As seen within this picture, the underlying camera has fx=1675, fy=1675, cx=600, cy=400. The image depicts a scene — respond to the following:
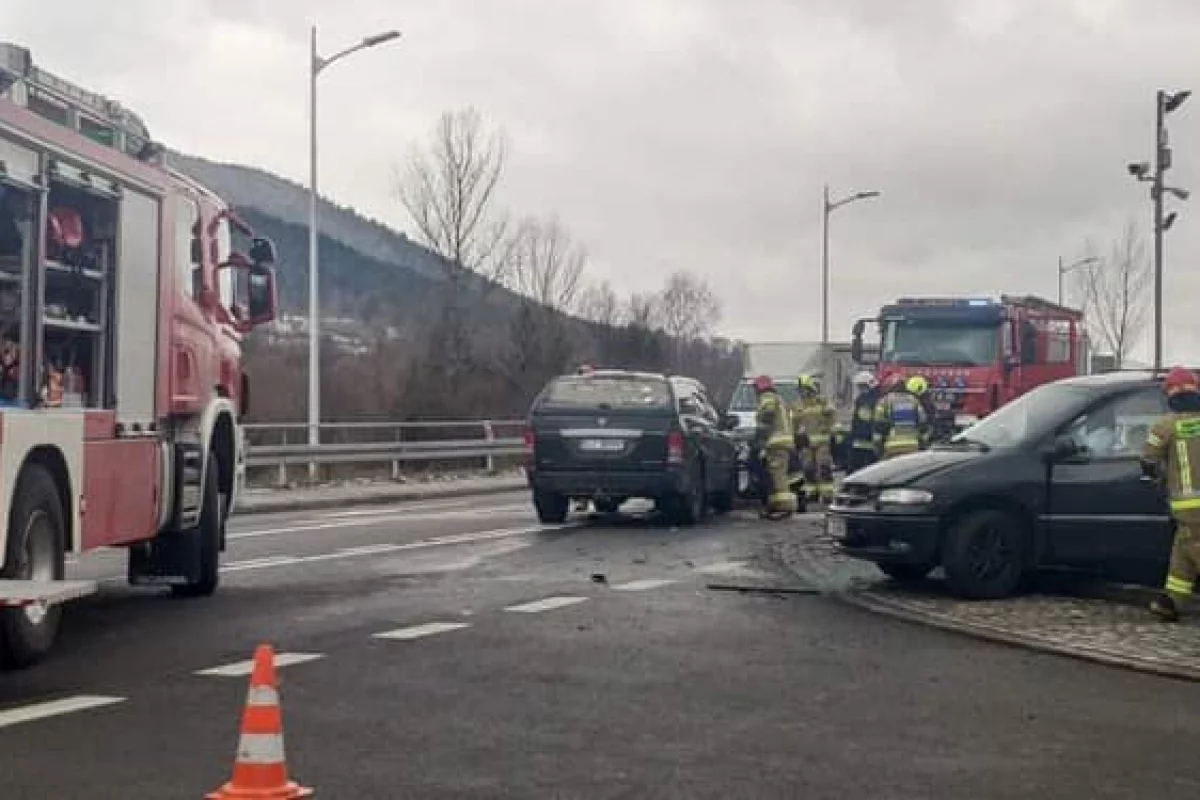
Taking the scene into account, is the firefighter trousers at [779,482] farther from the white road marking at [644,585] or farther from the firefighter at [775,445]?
the white road marking at [644,585]

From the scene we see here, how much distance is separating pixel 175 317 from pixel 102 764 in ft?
17.2

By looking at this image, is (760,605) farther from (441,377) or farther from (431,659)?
(441,377)

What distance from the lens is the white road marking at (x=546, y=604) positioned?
11.4 m

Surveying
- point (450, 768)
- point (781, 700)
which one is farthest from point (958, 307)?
point (450, 768)

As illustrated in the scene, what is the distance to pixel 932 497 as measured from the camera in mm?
11875

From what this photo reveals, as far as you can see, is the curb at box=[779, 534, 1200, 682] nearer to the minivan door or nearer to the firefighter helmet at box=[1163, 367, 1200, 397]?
the minivan door

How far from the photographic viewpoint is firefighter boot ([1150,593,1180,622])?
1078 centimetres

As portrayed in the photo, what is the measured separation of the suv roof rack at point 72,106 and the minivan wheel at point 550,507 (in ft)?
28.4

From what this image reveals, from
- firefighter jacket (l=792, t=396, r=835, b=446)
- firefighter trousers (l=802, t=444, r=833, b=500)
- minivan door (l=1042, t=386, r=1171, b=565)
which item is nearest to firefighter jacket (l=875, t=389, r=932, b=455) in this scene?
firefighter jacket (l=792, t=396, r=835, b=446)

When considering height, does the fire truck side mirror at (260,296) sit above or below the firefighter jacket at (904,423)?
above

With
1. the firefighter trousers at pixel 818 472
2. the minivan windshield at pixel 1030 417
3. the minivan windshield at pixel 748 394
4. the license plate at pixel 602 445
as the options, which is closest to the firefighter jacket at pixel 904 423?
the license plate at pixel 602 445

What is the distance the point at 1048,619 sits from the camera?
11.0 meters

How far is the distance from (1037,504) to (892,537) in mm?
1042

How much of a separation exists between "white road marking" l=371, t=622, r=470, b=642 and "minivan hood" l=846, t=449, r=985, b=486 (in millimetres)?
3387
